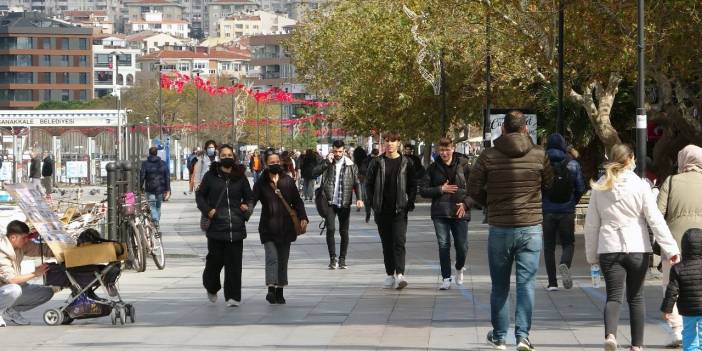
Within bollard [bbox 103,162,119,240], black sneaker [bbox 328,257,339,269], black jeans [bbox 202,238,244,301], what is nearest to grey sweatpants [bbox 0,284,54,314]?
black jeans [bbox 202,238,244,301]

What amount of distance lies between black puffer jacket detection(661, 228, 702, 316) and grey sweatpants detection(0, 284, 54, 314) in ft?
19.7

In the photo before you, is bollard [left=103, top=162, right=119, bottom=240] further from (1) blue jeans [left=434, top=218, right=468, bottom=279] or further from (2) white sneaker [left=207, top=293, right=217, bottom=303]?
(1) blue jeans [left=434, top=218, right=468, bottom=279]

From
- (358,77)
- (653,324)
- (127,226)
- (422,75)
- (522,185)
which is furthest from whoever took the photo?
(358,77)

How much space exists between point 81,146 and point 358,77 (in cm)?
1377

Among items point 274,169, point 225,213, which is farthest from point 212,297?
point 274,169

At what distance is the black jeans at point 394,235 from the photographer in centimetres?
1695

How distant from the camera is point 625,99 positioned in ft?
110

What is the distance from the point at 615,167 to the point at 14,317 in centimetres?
580

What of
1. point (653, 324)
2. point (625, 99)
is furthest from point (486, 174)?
point (625, 99)

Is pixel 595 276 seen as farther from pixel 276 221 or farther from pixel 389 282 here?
pixel 276 221

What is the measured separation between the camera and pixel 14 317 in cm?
1400

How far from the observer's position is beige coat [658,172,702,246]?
11.5 m

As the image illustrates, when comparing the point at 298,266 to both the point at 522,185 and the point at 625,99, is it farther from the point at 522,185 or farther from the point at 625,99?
the point at 625,99

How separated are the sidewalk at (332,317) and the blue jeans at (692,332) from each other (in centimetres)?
137
